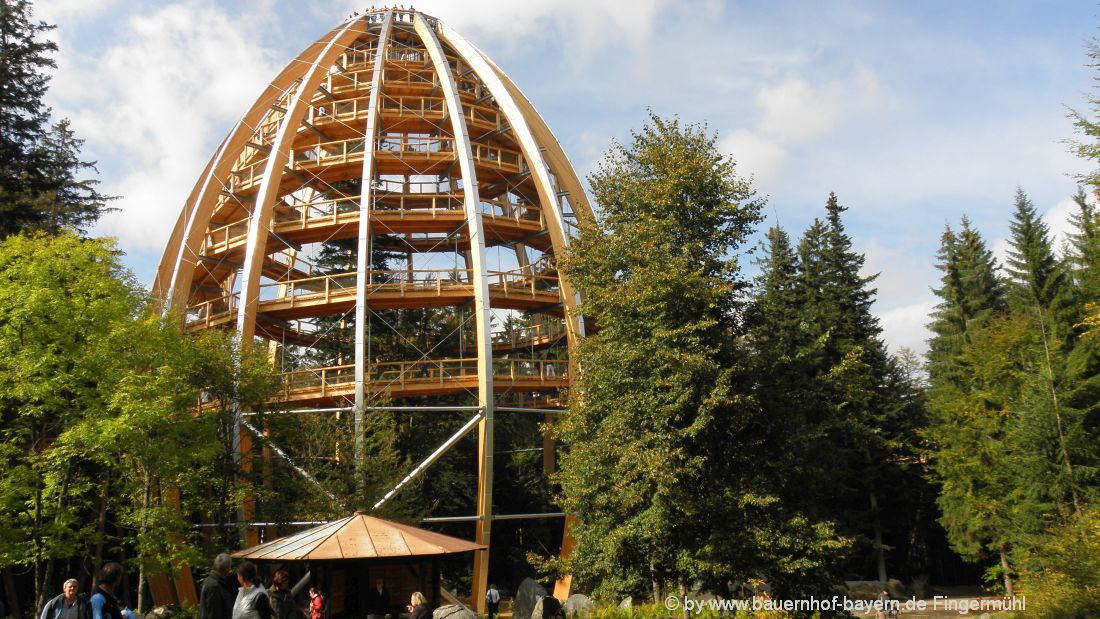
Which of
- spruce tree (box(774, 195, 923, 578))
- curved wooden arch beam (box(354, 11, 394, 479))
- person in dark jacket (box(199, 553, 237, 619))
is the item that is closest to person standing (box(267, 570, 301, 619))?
person in dark jacket (box(199, 553, 237, 619))

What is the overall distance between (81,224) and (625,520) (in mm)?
34190

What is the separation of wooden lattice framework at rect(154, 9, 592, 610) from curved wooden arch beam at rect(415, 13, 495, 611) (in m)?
0.04

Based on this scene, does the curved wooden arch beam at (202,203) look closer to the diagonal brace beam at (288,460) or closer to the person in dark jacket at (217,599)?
the diagonal brace beam at (288,460)

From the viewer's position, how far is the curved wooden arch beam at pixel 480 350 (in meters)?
21.2

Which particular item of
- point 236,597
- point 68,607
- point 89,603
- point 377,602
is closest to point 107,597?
point 89,603

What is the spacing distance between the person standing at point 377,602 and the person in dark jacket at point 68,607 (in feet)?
13.8

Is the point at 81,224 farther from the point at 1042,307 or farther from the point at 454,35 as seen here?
the point at 1042,307

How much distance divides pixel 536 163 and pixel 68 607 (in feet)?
62.6

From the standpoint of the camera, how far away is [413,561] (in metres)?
11.2

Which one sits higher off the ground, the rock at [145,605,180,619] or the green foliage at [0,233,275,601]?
the green foliage at [0,233,275,601]

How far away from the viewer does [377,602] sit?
37.0 ft

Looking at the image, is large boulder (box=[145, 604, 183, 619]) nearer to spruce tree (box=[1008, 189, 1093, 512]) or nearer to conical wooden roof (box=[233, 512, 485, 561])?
conical wooden roof (box=[233, 512, 485, 561])

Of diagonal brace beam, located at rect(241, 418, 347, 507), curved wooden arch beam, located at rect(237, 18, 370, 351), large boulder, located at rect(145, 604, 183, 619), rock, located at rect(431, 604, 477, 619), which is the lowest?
large boulder, located at rect(145, 604, 183, 619)

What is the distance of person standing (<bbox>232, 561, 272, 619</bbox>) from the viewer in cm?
741
